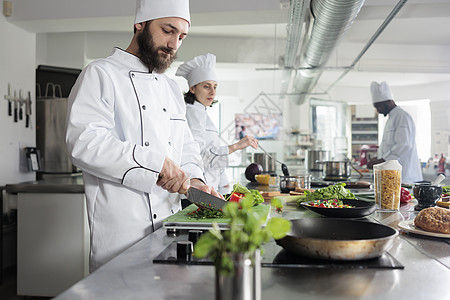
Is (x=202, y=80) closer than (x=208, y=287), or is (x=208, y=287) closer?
(x=208, y=287)

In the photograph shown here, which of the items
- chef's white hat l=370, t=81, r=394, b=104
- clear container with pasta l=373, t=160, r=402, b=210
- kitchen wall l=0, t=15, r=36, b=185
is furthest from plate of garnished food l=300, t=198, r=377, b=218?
chef's white hat l=370, t=81, r=394, b=104

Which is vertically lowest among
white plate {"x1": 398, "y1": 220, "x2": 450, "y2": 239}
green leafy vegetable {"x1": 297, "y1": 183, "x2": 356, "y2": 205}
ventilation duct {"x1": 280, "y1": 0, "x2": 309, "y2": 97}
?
white plate {"x1": 398, "y1": 220, "x2": 450, "y2": 239}

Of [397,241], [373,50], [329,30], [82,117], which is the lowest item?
[397,241]

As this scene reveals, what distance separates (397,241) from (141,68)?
118 cm

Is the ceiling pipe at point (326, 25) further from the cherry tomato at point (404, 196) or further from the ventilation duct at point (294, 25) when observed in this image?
the cherry tomato at point (404, 196)

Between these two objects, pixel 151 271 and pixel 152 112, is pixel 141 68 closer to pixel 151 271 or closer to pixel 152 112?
pixel 152 112

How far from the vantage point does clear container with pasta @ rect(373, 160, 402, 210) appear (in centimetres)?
165

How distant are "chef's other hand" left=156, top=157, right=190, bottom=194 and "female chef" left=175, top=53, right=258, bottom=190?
142 cm

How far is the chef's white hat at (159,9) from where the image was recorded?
1.65m

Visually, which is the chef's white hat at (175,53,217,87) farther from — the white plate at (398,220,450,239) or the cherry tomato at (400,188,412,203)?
the white plate at (398,220,450,239)

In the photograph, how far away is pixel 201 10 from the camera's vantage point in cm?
343

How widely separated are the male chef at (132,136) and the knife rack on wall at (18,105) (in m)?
2.16

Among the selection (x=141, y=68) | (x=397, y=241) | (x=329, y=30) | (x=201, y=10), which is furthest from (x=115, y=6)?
(x=397, y=241)

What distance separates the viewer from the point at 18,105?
3494mm
